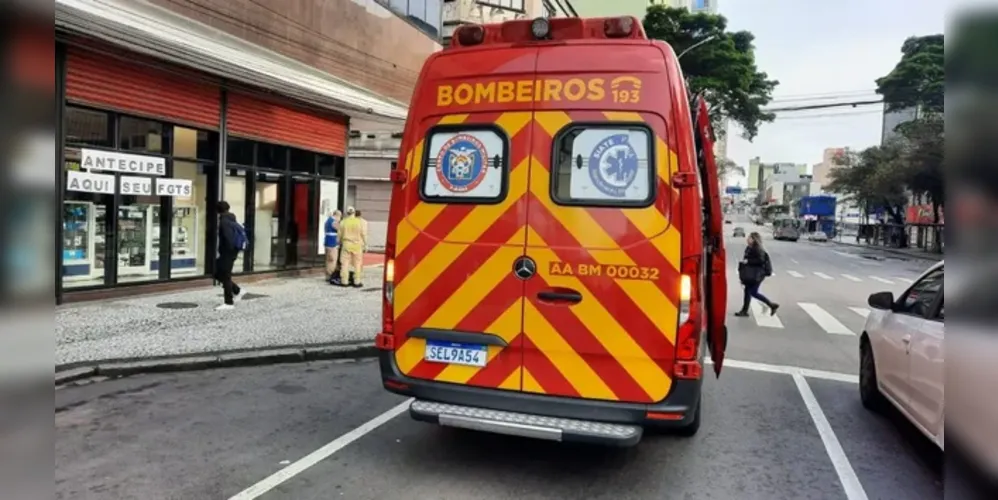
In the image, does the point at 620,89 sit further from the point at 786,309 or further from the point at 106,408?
the point at 786,309

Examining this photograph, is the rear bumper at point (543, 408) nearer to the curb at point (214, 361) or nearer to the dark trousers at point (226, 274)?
the curb at point (214, 361)

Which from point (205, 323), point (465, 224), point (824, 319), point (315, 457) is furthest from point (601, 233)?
point (824, 319)

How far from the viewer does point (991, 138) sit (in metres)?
1.02

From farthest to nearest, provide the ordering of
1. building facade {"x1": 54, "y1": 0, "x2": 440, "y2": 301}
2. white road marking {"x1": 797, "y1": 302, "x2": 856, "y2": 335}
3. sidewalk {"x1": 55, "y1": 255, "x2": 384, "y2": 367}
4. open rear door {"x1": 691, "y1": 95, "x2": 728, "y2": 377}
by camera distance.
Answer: white road marking {"x1": 797, "y1": 302, "x2": 856, "y2": 335}
building facade {"x1": 54, "y1": 0, "x2": 440, "y2": 301}
sidewalk {"x1": 55, "y1": 255, "x2": 384, "y2": 367}
open rear door {"x1": 691, "y1": 95, "x2": 728, "y2": 377}

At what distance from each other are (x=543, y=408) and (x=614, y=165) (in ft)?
5.18

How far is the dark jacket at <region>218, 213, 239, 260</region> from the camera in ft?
35.0

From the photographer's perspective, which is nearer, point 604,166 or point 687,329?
point 687,329

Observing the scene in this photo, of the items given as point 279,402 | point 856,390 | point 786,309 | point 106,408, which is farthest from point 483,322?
point 786,309

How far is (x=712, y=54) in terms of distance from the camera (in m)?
32.4

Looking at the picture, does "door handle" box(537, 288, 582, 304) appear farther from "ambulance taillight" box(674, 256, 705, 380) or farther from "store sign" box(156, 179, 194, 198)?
"store sign" box(156, 179, 194, 198)

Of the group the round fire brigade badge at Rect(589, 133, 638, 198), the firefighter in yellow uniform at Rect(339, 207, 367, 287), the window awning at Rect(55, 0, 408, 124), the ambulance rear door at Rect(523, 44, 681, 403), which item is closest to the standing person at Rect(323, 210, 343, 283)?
the firefighter in yellow uniform at Rect(339, 207, 367, 287)

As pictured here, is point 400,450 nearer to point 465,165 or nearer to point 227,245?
point 465,165

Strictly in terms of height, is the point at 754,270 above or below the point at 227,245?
below

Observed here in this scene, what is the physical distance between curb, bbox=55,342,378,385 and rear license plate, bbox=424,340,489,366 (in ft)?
13.0
